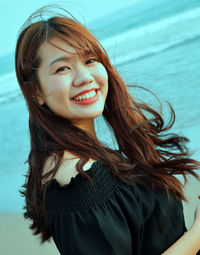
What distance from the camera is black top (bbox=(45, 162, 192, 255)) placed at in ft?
4.64

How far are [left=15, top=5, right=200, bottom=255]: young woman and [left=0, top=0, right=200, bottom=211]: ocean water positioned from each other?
1.75 feet

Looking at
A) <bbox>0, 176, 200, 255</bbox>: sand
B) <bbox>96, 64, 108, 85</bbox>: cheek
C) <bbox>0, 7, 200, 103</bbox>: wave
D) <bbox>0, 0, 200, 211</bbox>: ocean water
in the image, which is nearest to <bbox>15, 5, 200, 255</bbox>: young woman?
<bbox>96, 64, 108, 85</bbox>: cheek

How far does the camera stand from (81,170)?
1.42 m

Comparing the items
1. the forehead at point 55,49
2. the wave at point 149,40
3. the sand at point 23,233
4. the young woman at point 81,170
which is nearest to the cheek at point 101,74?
the young woman at point 81,170

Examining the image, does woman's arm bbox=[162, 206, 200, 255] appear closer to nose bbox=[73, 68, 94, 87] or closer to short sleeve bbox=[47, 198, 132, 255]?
short sleeve bbox=[47, 198, 132, 255]

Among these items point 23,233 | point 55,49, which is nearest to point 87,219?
point 55,49

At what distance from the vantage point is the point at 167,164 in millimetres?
1856

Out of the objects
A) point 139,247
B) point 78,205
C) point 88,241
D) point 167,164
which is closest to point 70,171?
point 78,205

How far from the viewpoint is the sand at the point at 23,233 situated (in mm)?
3557

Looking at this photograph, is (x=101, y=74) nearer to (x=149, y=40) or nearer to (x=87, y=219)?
(x=87, y=219)

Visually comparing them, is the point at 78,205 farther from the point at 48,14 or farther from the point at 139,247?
the point at 48,14

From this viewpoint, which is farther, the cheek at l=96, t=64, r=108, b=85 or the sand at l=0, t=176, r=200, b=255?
the sand at l=0, t=176, r=200, b=255

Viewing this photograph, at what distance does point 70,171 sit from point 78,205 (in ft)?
0.42

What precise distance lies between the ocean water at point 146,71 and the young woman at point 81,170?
1.75 ft
